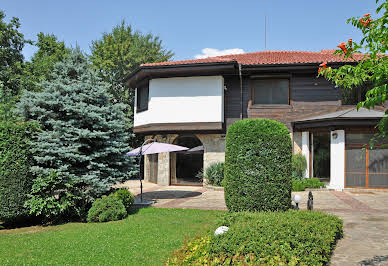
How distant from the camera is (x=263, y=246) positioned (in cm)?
505

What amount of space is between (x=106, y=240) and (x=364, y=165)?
13.6m

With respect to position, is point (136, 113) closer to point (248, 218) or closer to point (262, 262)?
point (248, 218)

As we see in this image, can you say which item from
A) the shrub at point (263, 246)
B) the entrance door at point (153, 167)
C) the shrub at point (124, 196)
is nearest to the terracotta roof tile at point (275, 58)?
the entrance door at point (153, 167)

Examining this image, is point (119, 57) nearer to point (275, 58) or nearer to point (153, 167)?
point (153, 167)

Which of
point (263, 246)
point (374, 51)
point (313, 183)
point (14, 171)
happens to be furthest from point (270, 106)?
point (374, 51)

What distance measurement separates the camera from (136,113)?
2034 centimetres

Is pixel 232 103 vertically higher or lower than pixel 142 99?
lower

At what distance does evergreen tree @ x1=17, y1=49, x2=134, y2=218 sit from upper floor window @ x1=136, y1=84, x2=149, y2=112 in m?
8.50

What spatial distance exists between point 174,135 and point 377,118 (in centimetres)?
1090

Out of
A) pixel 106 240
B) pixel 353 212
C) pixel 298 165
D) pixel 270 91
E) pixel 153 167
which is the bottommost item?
pixel 106 240

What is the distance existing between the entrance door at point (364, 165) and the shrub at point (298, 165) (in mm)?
→ 2084

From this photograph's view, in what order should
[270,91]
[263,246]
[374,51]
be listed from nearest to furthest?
[374,51] < [263,246] < [270,91]

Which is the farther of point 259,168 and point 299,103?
point 299,103

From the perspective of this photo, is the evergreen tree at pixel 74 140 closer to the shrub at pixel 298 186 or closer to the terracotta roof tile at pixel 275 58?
the terracotta roof tile at pixel 275 58
